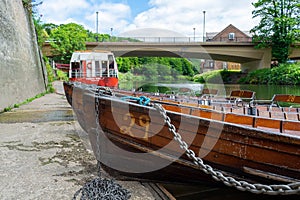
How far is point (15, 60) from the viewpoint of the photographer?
11688 millimetres

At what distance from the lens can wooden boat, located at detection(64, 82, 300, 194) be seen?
103 inches

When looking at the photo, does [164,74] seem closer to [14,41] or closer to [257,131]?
[14,41]

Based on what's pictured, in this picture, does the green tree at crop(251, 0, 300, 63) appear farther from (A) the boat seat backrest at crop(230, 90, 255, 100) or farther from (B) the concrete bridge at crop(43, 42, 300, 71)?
(A) the boat seat backrest at crop(230, 90, 255, 100)

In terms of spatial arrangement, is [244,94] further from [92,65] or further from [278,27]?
[278,27]

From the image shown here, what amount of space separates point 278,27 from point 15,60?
112 ft

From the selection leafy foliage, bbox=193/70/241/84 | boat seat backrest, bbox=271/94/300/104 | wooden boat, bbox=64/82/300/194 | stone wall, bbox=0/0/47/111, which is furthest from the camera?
leafy foliage, bbox=193/70/241/84

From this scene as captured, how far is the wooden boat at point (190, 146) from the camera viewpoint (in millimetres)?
2613

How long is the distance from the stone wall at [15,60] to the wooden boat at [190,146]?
7.20 meters

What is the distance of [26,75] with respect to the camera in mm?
13258

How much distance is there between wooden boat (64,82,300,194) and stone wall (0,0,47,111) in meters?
7.20

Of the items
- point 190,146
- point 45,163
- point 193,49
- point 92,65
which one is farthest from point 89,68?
point 193,49

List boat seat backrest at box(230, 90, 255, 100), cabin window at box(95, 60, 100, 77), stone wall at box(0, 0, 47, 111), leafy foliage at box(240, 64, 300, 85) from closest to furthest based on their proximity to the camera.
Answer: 1. boat seat backrest at box(230, 90, 255, 100)
2. stone wall at box(0, 0, 47, 111)
3. cabin window at box(95, 60, 100, 77)
4. leafy foliage at box(240, 64, 300, 85)

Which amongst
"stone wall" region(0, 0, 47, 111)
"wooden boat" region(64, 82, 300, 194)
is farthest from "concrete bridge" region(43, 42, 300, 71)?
"wooden boat" region(64, 82, 300, 194)

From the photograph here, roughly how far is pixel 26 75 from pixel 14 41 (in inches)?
76.3
